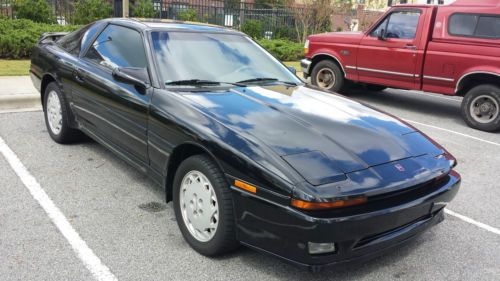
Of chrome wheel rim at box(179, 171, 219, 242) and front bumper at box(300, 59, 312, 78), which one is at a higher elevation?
front bumper at box(300, 59, 312, 78)

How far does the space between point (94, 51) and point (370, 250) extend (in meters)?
3.30

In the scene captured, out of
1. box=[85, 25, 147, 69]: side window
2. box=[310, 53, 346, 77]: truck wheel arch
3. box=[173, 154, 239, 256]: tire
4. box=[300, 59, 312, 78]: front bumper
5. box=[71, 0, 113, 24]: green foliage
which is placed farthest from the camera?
box=[71, 0, 113, 24]: green foliage

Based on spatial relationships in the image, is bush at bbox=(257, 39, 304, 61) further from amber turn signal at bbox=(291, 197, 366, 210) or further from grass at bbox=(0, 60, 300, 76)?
amber turn signal at bbox=(291, 197, 366, 210)

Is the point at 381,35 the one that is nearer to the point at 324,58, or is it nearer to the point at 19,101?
the point at 324,58

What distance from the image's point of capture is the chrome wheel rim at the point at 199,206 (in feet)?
9.70

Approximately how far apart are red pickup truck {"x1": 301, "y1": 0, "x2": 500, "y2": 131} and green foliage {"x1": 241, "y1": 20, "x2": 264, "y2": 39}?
7488 mm

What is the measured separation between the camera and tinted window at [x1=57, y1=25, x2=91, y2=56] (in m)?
4.87

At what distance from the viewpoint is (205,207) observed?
9.82ft

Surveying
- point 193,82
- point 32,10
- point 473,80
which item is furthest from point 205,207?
point 32,10

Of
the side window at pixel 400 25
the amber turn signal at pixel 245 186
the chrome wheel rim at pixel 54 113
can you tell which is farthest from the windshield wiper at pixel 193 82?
the side window at pixel 400 25

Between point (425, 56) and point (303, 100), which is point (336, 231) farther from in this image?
point (425, 56)

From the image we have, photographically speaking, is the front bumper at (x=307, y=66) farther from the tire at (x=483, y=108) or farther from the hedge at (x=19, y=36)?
the tire at (x=483, y=108)

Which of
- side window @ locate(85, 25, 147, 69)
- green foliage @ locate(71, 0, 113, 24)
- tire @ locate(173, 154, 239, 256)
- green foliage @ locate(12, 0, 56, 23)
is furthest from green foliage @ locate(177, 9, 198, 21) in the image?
tire @ locate(173, 154, 239, 256)

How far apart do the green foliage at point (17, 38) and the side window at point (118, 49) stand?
5920 mm
